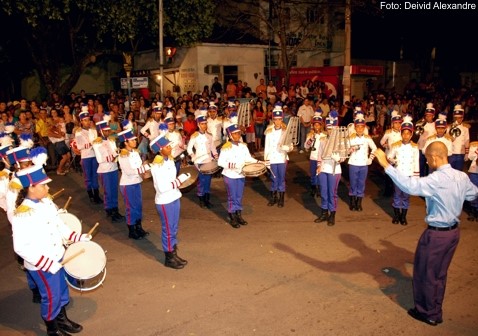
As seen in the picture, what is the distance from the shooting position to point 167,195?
6746mm

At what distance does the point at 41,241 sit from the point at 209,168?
4902 millimetres

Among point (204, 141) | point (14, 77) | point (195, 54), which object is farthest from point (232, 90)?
point (14, 77)

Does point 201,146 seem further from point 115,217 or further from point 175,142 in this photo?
point 115,217

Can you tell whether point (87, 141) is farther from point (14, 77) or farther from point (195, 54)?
point (14, 77)

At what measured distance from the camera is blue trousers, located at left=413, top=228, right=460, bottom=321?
4.99 metres

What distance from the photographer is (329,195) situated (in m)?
8.78

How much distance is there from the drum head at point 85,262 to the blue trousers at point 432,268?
12.2ft

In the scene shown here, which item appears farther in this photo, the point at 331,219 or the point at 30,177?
the point at 331,219

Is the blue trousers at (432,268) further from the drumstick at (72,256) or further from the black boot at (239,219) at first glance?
the black boot at (239,219)

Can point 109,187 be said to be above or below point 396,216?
above

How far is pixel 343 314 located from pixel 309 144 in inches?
190

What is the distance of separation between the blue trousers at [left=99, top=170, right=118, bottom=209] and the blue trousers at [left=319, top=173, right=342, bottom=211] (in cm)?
421

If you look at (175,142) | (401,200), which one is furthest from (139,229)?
(401,200)

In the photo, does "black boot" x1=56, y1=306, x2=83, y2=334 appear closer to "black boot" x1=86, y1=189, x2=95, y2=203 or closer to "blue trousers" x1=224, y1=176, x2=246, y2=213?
"blue trousers" x1=224, y1=176, x2=246, y2=213
